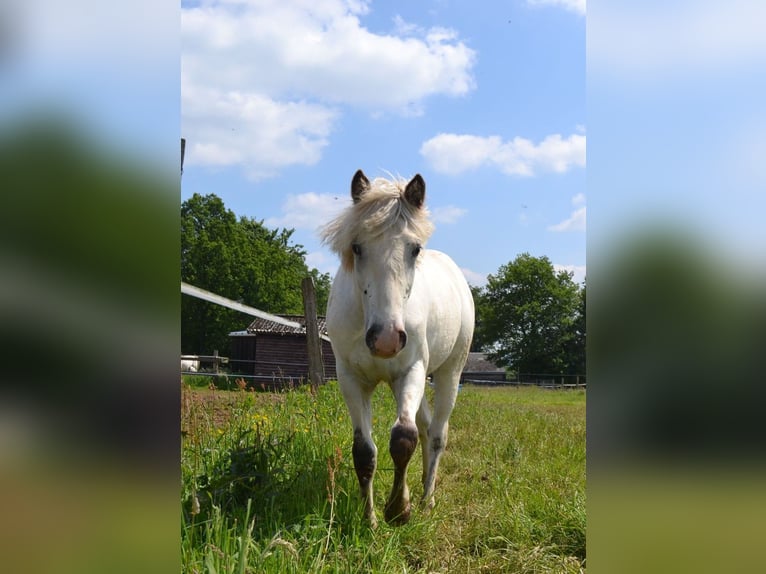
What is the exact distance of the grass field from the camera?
242 cm

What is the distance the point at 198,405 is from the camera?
4.23 meters

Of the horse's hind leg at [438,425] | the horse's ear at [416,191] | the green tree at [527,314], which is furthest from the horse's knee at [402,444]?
the green tree at [527,314]

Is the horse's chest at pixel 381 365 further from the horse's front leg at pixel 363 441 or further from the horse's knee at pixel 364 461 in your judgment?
the horse's knee at pixel 364 461

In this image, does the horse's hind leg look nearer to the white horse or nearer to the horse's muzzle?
the white horse

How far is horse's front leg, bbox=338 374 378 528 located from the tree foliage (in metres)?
32.6

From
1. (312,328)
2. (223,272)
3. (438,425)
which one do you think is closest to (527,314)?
(223,272)

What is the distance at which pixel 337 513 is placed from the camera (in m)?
3.27

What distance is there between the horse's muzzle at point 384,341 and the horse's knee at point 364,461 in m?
0.88

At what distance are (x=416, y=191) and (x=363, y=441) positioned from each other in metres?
1.73
